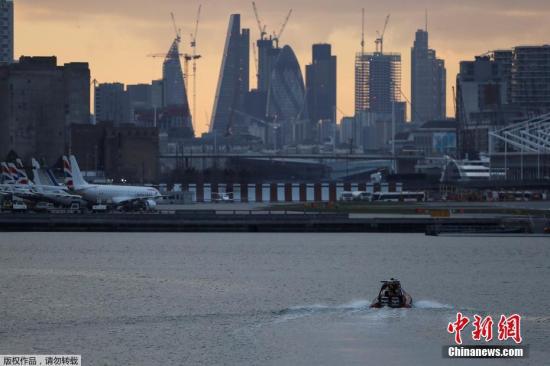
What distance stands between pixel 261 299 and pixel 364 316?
9342mm

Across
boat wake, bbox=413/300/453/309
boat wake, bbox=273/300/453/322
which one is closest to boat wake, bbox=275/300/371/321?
boat wake, bbox=273/300/453/322

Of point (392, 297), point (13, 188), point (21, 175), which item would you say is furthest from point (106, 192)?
point (392, 297)

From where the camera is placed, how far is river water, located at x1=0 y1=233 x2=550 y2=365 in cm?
6494

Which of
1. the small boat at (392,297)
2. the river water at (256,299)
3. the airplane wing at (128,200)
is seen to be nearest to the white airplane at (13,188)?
the airplane wing at (128,200)

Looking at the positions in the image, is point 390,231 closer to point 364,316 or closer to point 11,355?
point 364,316

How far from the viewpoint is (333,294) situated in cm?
8388

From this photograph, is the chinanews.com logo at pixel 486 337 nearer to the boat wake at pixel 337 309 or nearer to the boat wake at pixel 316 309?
the boat wake at pixel 337 309

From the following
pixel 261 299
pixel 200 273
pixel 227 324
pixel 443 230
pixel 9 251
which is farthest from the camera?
pixel 443 230

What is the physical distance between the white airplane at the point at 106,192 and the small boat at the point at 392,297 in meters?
88.6

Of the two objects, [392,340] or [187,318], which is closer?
[392,340]

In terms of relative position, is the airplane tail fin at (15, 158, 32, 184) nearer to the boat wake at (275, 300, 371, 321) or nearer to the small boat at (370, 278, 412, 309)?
the boat wake at (275, 300, 371, 321)

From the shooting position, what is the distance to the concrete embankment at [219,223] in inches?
5310

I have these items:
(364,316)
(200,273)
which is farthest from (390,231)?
(364,316)

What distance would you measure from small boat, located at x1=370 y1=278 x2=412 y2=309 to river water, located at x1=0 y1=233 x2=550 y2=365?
925 mm
